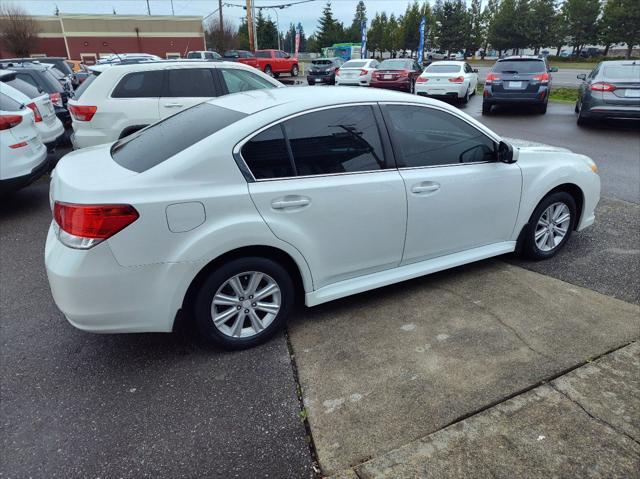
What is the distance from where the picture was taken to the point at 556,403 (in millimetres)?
2572

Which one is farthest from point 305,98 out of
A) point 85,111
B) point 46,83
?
point 46,83

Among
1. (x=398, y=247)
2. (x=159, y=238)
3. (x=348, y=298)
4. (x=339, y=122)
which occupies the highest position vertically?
(x=339, y=122)

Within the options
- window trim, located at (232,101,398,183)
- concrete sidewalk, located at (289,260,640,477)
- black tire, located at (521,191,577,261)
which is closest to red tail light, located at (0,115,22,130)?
window trim, located at (232,101,398,183)

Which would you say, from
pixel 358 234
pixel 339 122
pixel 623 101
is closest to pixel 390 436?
pixel 358 234

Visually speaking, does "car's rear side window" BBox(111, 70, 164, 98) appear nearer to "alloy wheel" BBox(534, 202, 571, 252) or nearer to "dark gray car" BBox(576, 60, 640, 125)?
"alloy wheel" BBox(534, 202, 571, 252)

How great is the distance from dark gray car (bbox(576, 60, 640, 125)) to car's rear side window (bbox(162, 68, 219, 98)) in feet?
28.3

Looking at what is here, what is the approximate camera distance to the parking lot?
2.28m

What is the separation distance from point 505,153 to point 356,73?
60.6ft

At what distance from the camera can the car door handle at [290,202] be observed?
292 cm

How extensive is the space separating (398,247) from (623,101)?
31.6 feet

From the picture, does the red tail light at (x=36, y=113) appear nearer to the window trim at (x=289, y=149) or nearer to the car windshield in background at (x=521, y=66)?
the window trim at (x=289, y=149)

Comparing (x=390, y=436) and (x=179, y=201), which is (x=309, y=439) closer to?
(x=390, y=436)

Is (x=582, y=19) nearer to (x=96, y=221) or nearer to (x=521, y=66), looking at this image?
(x=521, y=66)

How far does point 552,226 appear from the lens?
438 centimetres
